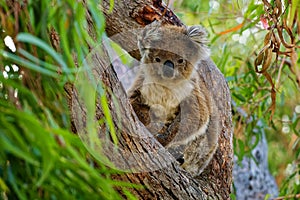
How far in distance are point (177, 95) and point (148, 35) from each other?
371mm

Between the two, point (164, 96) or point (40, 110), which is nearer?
point (40, 110)

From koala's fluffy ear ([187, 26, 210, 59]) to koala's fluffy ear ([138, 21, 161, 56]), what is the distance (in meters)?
0.17

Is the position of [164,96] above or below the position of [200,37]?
below

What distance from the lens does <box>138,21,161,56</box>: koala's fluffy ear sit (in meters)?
3.02

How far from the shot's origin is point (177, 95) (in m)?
3.26

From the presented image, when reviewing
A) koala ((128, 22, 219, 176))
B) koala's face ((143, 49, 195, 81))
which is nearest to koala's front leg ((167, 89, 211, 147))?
koala ((128, 22, 219, 176))

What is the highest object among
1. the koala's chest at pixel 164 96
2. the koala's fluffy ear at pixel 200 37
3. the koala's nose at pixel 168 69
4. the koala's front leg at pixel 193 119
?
the koala's fluffy ear at pixel 200 37

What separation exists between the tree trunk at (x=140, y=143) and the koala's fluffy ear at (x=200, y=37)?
130 millimetres

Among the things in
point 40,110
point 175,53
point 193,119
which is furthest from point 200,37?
point 40,110

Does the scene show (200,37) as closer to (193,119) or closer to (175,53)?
(175,53)

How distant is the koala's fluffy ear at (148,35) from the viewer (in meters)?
3.02

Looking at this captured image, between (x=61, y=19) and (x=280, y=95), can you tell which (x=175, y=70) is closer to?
→ (x=280, y=95)

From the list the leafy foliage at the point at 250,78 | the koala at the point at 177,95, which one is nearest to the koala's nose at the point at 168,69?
the koala at the point at 177,95

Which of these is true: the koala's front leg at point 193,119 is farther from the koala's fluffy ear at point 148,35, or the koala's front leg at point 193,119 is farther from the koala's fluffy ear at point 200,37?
the koala's fluffy ear at point 148,35
